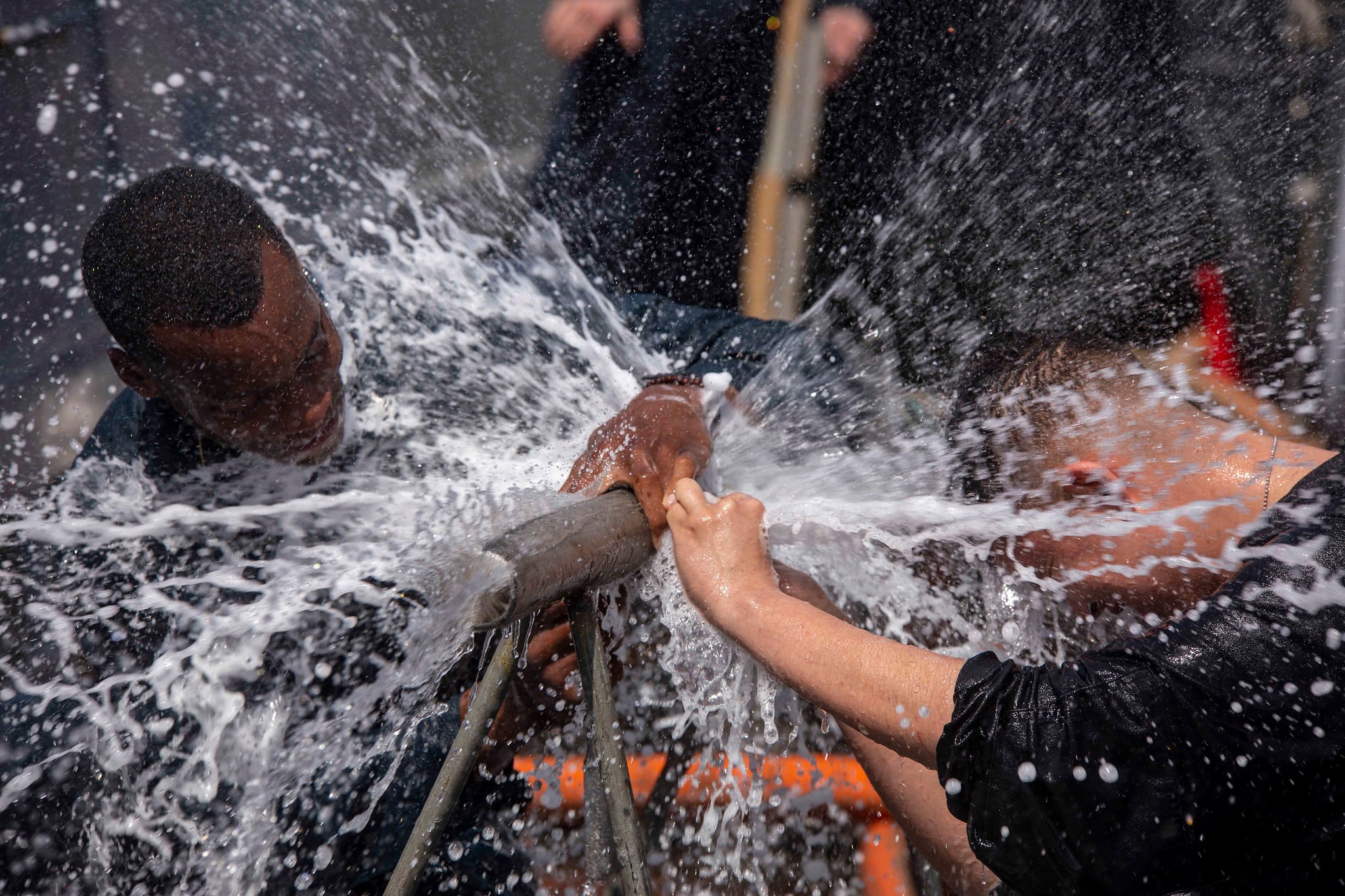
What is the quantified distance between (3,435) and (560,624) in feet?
11.2

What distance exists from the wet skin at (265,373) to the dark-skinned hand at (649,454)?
2.90 ft

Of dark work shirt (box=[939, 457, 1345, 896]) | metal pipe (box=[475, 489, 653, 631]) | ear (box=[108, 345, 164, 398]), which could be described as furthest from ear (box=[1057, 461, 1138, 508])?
ear (box=[108, 345, 164, 398])

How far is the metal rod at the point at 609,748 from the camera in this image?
142cm

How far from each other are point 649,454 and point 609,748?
0.64 m

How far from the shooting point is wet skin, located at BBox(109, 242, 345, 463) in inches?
80.3

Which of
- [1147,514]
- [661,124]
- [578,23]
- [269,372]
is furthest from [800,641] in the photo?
[578,23]

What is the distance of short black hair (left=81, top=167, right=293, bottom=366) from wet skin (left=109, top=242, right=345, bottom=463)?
0.04m

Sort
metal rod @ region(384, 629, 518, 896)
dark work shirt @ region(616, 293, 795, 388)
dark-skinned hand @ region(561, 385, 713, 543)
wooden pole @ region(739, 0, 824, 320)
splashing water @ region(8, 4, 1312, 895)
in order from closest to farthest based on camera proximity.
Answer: metal rod @ region(384, 629, 518, 896), dark-skinned hand @ region(561, 385, 713, 543), splashing water @ region(8, 4, 1312, 895), dark work shirt @ region(616, 293, 795, 388), wooden pole @ region(739, 0, 824, 320)

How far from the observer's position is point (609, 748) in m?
1.47

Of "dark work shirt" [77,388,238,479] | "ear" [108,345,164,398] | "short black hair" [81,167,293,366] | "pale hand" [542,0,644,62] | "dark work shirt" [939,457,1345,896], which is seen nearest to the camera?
"dark work shirt" [939,457,1345,896]

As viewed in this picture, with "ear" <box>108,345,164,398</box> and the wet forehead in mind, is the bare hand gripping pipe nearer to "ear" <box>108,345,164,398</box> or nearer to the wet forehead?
the wet forehead

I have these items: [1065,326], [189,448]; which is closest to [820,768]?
[189,448]

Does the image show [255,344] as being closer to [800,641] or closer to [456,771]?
[456,771]

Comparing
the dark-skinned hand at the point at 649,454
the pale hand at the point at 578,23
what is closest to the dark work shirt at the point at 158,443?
the dark-skinned hand at the point at 649,454
